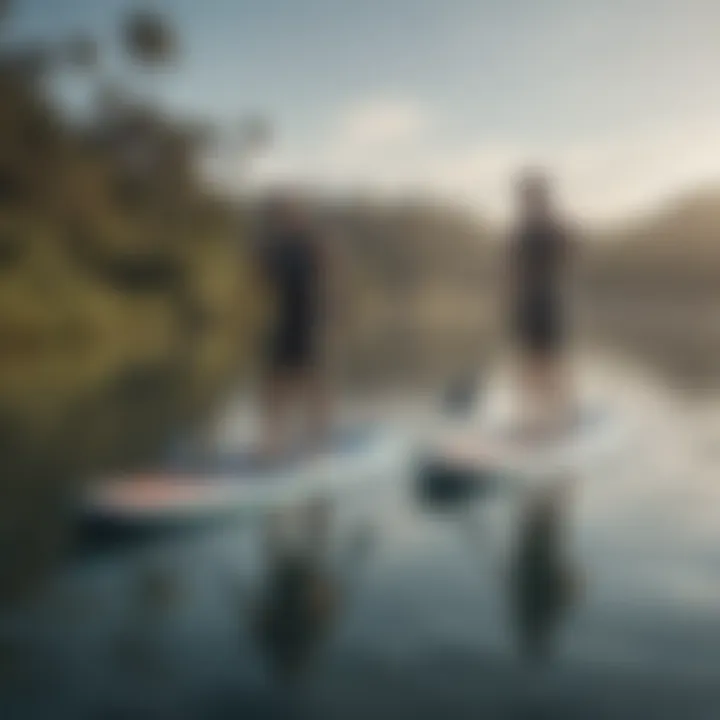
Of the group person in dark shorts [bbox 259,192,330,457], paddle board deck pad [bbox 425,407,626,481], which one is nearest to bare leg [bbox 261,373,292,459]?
person in dark shorts [bbox 259,192,330,457]

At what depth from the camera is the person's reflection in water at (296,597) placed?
182 centimetres

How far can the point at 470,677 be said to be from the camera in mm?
1705

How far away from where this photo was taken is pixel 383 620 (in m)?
1.94

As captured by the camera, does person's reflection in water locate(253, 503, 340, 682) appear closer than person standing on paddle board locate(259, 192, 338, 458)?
Yes

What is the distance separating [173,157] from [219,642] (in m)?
1.77

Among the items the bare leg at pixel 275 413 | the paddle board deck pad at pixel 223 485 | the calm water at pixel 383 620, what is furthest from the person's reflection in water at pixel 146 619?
the bare leg at pixel 275 413

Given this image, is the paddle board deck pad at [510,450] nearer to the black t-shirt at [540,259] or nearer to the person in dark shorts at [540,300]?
the person in dark shorts at [540,300]

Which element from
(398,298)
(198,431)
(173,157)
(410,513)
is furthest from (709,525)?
(173,157)

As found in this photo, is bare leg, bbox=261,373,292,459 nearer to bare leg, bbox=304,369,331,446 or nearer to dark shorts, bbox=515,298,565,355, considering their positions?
bare leg, bbox=304,369,331,446

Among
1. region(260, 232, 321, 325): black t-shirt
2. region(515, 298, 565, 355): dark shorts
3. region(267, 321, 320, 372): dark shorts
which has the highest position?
region(260, 232, 321, 325): black t-shirt

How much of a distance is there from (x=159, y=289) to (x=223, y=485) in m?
2.06

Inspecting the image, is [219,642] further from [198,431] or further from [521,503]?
[198,431]

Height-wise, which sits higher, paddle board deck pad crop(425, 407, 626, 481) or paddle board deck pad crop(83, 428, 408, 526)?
paddle board deck pad crop(425, 407, 626, 481)

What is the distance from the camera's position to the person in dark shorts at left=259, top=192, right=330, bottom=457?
8.66 feet
